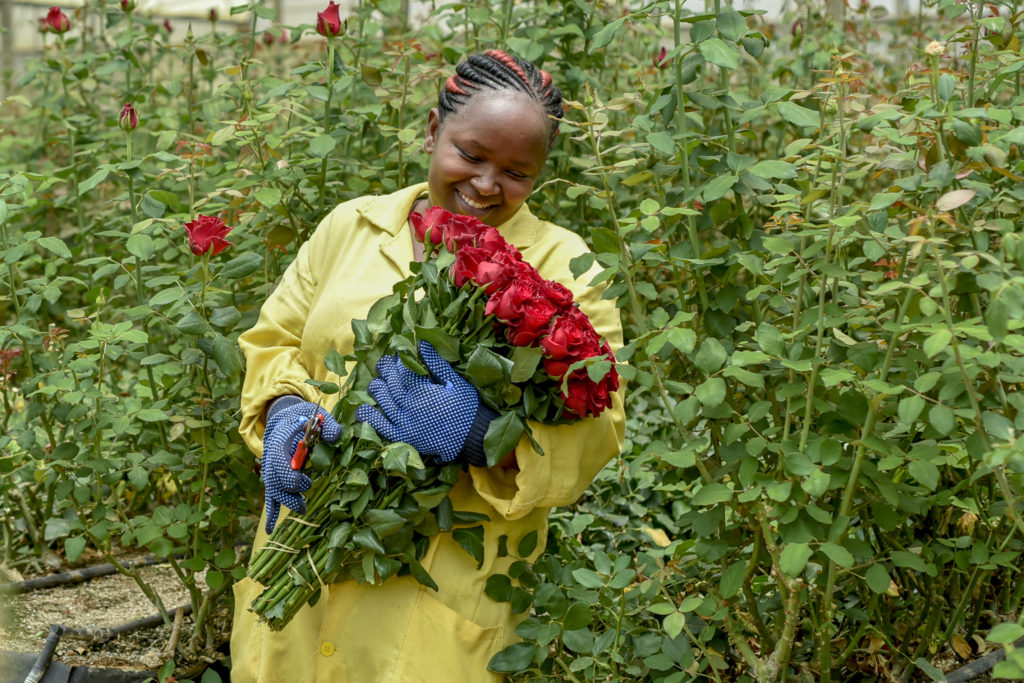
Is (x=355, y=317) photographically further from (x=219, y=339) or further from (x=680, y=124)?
(x=680, y=124)

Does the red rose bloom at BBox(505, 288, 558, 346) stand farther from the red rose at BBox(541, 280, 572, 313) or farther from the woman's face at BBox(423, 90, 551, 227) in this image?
the woman's face at BBox(423, 90, 551, 227)

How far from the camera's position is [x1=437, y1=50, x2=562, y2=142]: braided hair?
6.49 ft

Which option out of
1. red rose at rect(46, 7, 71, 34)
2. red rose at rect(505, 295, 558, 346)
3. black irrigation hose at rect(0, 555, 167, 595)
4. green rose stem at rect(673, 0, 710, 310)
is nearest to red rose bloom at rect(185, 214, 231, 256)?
red rose at rect(505, 295, 558, 346)

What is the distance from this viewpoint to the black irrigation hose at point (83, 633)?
7.89 feet

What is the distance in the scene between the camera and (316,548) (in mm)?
1836

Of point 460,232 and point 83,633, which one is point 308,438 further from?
point 83,633

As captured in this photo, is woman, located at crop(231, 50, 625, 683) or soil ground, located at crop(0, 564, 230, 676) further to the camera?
soil ground, located at crop(0, 564, 230, 676)

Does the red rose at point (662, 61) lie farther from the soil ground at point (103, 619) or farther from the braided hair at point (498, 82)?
the soil ground at point (103, 619)

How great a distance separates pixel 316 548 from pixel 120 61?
2196 millimetres

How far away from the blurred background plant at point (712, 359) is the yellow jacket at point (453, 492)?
71 mm

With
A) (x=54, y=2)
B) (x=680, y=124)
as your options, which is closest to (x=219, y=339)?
(x=680, y=124)

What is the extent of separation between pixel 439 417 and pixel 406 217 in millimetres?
518

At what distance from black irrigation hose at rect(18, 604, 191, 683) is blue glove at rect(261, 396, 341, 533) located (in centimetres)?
91

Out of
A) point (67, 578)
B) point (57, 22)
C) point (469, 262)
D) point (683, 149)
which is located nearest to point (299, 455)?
point (469, 262)
